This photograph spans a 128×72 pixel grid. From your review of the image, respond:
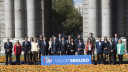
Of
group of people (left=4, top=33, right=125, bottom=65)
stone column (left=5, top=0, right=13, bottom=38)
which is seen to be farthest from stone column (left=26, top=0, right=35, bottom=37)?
group of people (left=4, top=33, right=125, bottom=65)

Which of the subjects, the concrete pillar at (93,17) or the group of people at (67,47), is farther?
the concrete pillar at (93,17)

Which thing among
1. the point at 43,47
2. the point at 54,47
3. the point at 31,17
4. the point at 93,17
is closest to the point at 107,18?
the point at 93,17

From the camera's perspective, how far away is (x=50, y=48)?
26062mm

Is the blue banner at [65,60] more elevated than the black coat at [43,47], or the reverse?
the black coat at [43,47]

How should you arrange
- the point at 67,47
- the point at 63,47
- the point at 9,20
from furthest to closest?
the point at 9,20, the point at 67,47, the point at 63,47

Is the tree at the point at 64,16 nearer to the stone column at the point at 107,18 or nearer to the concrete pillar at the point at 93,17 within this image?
the concrete pillar at the point at 93,17

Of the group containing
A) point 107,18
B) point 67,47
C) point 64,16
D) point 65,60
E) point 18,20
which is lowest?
point 65,60

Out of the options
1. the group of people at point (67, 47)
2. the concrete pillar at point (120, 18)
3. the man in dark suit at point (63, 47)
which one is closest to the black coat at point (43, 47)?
the group of people at point (67, 47)

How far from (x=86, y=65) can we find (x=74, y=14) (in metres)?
53.1

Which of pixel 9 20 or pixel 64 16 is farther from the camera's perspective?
pixel 64 16

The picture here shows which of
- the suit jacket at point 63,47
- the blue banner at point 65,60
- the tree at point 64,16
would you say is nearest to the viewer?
the blue banner at point 65,60

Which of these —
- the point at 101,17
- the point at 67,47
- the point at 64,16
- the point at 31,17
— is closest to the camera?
the point at 67,47

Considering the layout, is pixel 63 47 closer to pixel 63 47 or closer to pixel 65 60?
pixel 63 47

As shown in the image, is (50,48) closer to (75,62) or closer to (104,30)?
(75,62)
